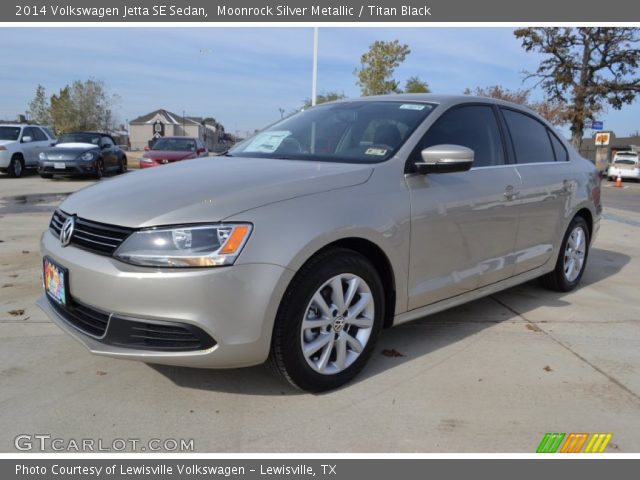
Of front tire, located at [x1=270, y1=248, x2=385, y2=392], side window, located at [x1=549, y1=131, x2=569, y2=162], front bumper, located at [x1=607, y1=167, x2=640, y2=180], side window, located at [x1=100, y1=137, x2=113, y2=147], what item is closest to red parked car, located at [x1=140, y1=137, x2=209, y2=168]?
side window, located at [x1=100, y1=137, x2=113, y2=147]

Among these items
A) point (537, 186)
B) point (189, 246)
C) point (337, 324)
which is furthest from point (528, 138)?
point (189, 246)

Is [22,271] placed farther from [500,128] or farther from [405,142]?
[500,128]

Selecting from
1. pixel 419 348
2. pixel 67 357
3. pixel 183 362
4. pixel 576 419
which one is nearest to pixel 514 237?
pixel 419 348

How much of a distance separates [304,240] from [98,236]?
0.99m

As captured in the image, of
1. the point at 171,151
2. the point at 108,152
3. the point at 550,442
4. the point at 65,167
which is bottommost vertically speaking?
the point at 550,442

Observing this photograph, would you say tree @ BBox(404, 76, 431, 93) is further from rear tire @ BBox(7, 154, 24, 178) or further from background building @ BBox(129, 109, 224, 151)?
background building @ BBox(129, 109, 224, 151)

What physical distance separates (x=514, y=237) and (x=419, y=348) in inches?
44.3

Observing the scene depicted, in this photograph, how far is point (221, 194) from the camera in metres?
2.59

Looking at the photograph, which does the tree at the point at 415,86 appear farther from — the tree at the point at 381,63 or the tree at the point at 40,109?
the tree at the point at 40,109

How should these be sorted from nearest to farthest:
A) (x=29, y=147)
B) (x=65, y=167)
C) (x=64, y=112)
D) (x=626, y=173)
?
(x=65, y=167), (x=29, y=147), (x=626, y=173), (x=64, y=112)

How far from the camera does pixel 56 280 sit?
2.80m

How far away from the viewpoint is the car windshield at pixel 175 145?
15211 millimetres

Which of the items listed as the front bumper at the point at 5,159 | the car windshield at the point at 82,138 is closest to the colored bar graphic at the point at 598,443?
the car windshield at the point at 82,138

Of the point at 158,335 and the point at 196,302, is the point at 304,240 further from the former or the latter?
the point at 158,335
